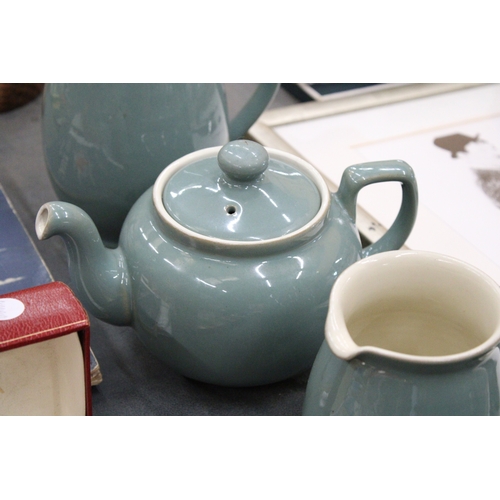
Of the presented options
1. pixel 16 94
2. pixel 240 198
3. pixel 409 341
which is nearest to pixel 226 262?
pixel 240 198

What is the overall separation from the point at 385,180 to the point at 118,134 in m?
0.30

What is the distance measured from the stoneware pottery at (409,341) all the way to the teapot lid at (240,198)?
9 centimetres

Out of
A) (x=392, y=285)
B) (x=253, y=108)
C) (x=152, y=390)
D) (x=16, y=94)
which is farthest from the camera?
(x=16, y=94)

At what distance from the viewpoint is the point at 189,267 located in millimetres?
590

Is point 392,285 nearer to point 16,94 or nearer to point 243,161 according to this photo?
point 243,161

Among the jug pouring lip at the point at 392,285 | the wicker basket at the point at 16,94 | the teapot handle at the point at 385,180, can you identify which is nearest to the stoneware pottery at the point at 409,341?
the jug pouring lip at the point at 392,285

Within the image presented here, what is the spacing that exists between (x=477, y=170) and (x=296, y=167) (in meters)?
0.42

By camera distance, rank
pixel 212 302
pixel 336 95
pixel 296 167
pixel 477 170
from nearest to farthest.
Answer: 1. pixel 212 302
2. pixel 296 167
3. pixel 477 170
4. pixel 336 95

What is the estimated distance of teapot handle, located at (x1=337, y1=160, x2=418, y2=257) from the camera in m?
0.66

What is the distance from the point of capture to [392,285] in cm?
57

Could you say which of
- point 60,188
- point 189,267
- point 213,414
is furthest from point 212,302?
point 60,188

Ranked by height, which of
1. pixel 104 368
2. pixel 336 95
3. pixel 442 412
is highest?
pixel 442 412

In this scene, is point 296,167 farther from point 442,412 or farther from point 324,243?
point 442,412

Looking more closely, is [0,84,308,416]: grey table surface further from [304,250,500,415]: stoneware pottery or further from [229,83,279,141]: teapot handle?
Answer: [229,83,279,141]: teapot handle
